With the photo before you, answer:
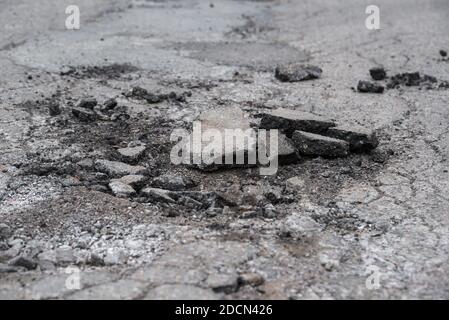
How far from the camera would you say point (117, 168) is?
3.60 meters

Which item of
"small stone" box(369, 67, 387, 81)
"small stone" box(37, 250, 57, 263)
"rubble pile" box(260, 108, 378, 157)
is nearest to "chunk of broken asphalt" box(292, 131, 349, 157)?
"rubble pile" box(260, 108, 378, 157)

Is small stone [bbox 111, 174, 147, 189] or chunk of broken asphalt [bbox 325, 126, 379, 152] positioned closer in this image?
small stone [bbox 111, 174, 147, 189]

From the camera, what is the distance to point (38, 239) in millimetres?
2936

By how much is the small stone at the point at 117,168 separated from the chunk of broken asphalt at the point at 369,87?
2353 mm

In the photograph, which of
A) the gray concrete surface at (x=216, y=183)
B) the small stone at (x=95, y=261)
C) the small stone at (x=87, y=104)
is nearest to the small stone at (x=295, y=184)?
the gray concrete surface at (x=216, y=183)

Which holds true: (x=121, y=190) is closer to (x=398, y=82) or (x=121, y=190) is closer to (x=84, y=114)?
(x=84, y=114)

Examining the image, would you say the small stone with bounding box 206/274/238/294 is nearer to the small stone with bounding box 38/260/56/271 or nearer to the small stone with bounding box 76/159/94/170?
the small stone with bounding box 38/260/56/271

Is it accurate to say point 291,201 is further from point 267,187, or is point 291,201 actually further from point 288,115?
point 288,115

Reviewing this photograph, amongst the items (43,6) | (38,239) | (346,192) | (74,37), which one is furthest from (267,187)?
(43,6)

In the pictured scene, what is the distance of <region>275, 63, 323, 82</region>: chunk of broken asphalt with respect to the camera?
5422 mm

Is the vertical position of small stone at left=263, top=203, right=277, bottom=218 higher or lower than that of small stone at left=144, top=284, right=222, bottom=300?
higher

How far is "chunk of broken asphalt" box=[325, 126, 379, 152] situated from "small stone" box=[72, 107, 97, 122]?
1702 millimetres

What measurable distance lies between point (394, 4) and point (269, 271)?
22.7ft

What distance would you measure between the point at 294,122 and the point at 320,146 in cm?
24
